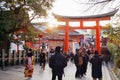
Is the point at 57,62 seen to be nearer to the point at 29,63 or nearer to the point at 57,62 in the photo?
the point at 57,62

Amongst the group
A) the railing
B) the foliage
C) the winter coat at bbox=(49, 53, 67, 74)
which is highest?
the foliage

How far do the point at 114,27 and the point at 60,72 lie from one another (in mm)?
6896

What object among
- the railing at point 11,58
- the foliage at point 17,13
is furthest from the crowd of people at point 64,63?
the foliage at point 17,13

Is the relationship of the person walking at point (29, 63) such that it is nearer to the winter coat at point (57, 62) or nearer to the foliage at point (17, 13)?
the winter coat at point (57, 62)

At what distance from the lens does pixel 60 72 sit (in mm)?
13539

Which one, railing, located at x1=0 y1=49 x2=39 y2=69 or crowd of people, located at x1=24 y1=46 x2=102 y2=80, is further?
railing, located at x1=0 y1=49 x2=39 y2=69

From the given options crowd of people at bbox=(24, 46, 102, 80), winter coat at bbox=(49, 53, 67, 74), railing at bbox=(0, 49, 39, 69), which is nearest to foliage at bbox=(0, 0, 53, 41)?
railing at bbox=(0, 49, 39, 69)

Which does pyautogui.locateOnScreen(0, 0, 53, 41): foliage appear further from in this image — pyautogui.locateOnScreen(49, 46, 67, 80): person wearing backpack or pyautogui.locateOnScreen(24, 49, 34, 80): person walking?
pyautogui.locateOnScreen(49, 46, 67, 80): person wearing backpack

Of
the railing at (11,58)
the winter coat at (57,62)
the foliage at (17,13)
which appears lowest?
the railing at (11,58)

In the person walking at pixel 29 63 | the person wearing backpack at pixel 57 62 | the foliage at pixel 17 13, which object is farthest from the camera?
the foliage at pixel 17 13

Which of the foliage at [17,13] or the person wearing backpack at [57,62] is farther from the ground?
the foliage at [17,13]

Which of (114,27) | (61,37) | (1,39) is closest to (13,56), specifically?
(1,39)

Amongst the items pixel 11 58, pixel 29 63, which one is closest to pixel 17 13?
pixel 11 58

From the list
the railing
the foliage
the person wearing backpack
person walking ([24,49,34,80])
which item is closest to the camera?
the person wearing backpack
